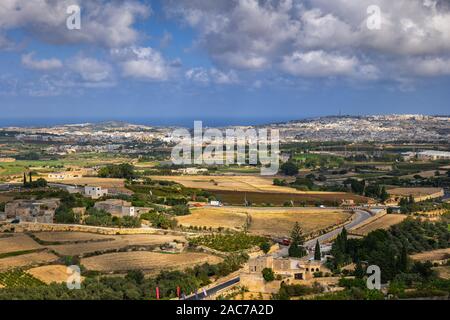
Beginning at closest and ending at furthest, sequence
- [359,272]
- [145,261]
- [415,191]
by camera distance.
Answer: [359,272] → [145,261] → [415,191]

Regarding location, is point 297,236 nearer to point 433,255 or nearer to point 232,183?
point 433,255

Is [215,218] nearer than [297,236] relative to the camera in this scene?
No

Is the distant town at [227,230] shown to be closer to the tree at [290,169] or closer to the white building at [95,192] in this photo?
the tree at [290,169]

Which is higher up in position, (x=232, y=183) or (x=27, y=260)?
(x=232, y=183)

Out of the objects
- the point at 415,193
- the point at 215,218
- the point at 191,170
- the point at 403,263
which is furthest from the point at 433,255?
the point at 191,170

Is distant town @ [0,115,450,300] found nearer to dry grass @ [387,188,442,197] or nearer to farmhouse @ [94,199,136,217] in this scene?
farmhouse @ [94,199,136,217]

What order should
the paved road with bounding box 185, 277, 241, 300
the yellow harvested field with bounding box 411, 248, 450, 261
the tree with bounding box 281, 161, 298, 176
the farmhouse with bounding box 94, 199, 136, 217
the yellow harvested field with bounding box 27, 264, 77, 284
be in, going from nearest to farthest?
the paved road with bounding box 185, 277, 241, 300 < the yellow harvested field with bounding box 27, 264, 77, 284 < the yellow harvested field with bounding box 411, 248, 450, 261 < the farmhouse with bounding box 94, 199, 136, 217 < the tree with bounding box 281, 161, 298, 176

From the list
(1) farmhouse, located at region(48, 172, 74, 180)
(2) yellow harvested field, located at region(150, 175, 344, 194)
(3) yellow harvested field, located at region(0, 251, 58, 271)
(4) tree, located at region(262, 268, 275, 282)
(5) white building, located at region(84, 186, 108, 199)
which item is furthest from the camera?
(1) farmhouse, located at region(48, 172, 74, 180)

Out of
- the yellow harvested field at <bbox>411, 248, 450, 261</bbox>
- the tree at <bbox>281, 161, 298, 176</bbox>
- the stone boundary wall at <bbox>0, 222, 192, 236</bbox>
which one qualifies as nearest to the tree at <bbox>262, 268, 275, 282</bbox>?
the yellow harvested field at <bbox>411, 248, 450, 261</bbox>
